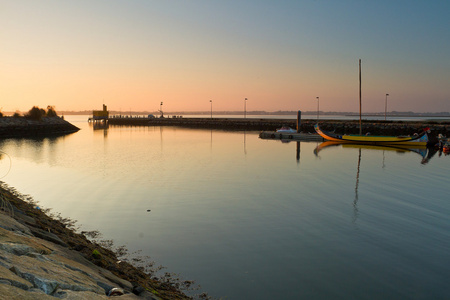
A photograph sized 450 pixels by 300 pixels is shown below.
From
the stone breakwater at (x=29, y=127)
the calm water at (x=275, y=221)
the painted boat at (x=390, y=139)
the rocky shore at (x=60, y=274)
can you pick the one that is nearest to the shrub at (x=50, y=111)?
the stone breakwater at (x=29, y=127)

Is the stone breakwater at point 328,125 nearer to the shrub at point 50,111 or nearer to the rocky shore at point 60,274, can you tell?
the shrub at point 50,111

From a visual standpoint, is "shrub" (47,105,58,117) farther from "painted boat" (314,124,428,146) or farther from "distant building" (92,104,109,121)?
"painted boat" (314,124,428,146)

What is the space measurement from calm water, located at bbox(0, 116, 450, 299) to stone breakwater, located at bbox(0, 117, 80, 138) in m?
45.9

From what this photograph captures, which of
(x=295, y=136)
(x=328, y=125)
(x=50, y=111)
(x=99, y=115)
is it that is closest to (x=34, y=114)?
(x=50, y=111)

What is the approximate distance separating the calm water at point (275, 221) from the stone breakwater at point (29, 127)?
1805 inches

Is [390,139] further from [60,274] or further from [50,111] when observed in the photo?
[50,111]

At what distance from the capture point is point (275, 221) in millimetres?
14977

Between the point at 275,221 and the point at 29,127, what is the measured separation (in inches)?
3015

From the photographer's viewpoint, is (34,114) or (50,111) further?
(50,111)

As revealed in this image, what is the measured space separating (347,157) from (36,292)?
3857 cm

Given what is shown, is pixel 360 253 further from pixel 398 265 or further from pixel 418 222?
pixel 418 222

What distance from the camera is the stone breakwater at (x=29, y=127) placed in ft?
225

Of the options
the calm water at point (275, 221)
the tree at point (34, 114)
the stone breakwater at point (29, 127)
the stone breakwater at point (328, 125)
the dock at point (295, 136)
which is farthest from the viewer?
the tree at point (34, 114)

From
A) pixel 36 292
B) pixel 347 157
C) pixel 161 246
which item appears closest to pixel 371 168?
pixel 347 157
